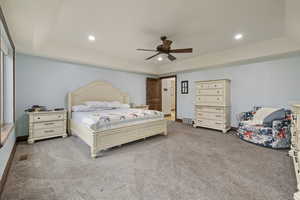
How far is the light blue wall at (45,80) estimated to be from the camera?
3.42 meters

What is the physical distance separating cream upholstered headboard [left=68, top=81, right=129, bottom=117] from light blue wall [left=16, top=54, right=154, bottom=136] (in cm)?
20

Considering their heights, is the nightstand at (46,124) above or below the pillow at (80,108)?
below

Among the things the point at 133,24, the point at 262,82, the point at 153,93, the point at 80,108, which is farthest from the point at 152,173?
the point at 153,93

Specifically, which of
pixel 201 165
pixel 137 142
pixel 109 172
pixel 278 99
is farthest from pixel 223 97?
pixel 109 172

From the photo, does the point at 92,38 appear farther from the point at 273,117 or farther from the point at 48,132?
the point at 273,117

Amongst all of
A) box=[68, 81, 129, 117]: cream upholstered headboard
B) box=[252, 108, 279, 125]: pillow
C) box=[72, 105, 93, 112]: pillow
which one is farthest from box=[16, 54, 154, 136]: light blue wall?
box=[252, 108, 279, 125]: pillow

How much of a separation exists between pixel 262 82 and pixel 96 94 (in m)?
5.20

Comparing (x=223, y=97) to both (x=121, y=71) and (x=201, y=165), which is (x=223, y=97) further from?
(x=121, y=71)

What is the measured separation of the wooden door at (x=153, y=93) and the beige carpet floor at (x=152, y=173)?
3532 millimetres

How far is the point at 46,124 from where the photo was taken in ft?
11.1

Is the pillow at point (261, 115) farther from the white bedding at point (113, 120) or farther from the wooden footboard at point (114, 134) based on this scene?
the white bedding at point (113, 120)

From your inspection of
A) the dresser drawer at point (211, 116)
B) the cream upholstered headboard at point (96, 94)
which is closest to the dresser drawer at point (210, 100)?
the dresser drawer at point (211, 116)

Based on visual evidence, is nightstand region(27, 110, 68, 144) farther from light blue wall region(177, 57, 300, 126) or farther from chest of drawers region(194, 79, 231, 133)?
light blue wall region(177, 57, 300, 126)

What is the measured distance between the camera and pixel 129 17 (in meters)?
2.41
